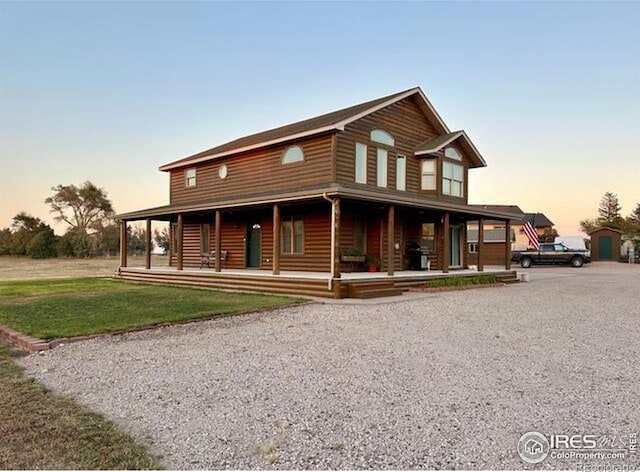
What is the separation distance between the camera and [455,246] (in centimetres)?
1977

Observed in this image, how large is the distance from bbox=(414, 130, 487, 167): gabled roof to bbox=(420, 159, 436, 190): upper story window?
0.55 metres

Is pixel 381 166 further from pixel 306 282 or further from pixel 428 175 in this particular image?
pixel 306 282

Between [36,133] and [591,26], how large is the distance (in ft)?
72.9

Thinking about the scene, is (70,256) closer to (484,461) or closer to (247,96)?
(247,96)

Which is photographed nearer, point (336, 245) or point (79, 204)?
point (336, 245)

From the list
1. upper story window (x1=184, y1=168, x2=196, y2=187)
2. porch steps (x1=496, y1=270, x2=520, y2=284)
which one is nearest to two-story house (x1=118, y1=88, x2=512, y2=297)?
upper story window (x1=184, y1=168, x2=196, y2=187)

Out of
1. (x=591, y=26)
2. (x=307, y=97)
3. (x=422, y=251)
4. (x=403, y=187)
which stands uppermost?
(x=307, y=97)

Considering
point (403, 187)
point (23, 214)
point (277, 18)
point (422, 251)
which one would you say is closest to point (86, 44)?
point (277, 18)

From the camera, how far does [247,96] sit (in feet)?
68.2

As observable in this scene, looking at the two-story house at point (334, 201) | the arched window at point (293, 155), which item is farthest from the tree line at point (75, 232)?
the arched window at point (293, 155)

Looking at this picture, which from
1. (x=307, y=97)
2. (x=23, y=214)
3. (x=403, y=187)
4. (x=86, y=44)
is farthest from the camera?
(x=23, y=214)

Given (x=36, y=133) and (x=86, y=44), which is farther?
(x=36, y=133)

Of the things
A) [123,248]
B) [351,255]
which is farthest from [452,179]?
[123,248]

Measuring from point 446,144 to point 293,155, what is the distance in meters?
6.17
